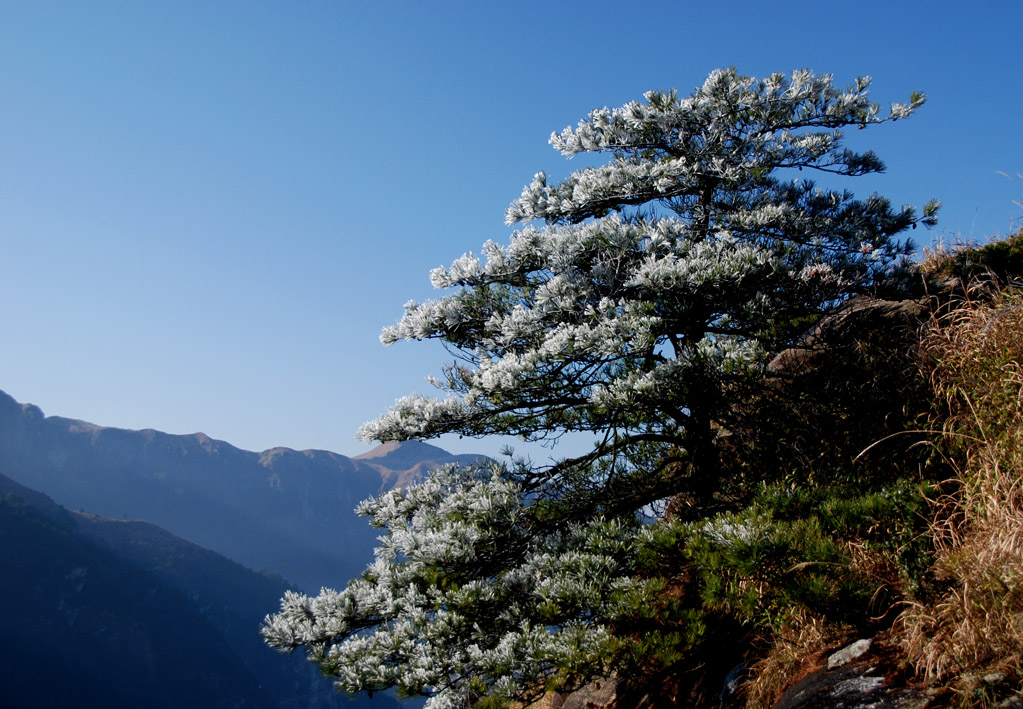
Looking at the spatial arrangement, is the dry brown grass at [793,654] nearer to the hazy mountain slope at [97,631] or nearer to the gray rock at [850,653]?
the gray rock at [850,653]

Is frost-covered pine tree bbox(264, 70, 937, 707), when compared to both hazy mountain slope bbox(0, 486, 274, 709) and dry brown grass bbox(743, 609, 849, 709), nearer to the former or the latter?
dry brown grass bbox(743, 609, 849, 709)

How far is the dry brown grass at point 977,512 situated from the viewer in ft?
13.6

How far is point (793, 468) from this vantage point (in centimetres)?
745

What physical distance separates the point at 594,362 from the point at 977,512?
331 centimetres

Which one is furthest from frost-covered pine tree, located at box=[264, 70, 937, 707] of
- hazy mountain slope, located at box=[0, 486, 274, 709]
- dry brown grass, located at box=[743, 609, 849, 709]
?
hazy mountain slope, located at box=[0, 486, 274, 709]

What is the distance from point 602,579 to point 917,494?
266 cm

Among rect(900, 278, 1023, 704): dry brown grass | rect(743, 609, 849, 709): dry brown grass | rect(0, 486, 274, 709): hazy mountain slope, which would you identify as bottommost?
rect(0, 486, 274, 709): hazy mountain slope

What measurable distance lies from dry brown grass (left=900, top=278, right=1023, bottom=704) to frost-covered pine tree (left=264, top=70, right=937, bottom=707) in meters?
1.64

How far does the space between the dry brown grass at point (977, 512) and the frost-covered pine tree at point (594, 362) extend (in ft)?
5.38

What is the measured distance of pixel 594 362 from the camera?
6.60 m

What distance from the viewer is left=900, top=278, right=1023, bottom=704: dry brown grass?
163 inches

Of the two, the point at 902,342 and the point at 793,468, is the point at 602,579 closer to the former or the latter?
the point at 793,468

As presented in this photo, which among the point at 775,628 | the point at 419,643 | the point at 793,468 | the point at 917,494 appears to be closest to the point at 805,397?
the point at 793,468

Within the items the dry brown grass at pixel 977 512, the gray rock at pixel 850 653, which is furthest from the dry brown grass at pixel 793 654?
the dry brown grass at pixel 977 512
